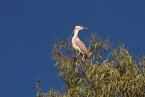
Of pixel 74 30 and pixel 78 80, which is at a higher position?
pixel 74 30

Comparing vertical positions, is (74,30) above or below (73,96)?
above

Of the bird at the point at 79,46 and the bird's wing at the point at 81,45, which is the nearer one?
the bird at the point at 79,46

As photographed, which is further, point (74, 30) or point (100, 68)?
point (74, 30)

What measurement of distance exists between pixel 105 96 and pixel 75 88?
31.7 inches

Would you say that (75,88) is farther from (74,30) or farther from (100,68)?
(74,30)

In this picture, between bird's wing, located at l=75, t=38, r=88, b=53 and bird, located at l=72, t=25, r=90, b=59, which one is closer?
bird, located at l=72, t=25, r=90, b=59

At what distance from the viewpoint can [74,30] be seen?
21109mm

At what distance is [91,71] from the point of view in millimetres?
18422

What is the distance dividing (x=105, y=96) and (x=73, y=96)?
71 centimetres

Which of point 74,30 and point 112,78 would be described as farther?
point 74,30

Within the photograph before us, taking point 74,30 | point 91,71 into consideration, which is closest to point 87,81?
point 91,71

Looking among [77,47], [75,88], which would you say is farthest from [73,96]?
[77,47]

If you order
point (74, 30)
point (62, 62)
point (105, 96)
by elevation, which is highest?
point (74, 30)

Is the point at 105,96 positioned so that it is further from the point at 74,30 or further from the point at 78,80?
the point at 74,30
